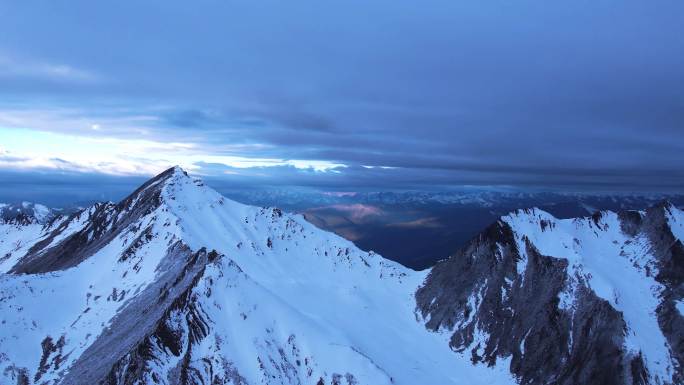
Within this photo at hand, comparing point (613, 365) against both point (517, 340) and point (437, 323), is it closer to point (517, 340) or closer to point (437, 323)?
point (517, 340)

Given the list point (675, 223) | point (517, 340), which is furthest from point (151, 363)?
point (675, 223)

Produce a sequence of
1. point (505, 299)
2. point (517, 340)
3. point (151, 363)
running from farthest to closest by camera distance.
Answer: point (505, 299)
point (517, 340)
point (151, 363)

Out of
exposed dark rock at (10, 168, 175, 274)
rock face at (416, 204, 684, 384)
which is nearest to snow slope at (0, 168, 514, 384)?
exposed dark rock at (10, 168, 175, 274)

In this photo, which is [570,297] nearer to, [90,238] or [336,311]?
[336,311]

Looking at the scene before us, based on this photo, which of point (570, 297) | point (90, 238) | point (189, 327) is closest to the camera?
point (189, 327)

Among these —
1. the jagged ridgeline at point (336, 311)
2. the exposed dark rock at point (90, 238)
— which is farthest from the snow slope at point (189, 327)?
the exposed dark rock at point (90, 238)

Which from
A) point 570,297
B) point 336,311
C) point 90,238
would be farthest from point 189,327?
point 570,297

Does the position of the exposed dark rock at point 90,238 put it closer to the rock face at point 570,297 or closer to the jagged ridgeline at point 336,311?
the jagged ridgeline at point 336,311

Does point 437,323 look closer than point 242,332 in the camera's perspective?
No
